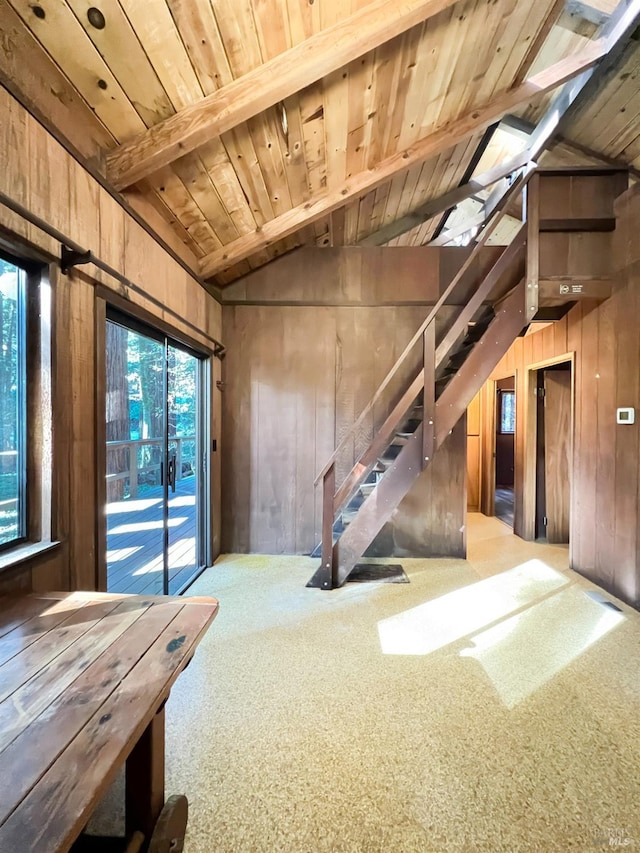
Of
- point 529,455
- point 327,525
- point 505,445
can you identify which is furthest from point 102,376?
point 505,445

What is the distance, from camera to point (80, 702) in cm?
85

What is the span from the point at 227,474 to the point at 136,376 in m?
1.37

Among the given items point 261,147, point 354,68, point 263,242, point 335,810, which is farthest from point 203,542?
point 354,68

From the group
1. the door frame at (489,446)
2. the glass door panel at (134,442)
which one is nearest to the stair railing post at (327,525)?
the glass door panel at (134,442)

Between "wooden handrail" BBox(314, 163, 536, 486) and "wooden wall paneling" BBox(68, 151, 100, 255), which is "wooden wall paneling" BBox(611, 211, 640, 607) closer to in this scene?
"wooden handrail" BBox(314, 163, 536, 486)

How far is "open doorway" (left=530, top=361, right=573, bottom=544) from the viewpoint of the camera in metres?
4.00

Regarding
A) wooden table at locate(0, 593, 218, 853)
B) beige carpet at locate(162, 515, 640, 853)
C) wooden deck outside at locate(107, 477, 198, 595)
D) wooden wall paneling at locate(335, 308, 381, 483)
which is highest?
wooden wall paneling at locate(335, 308, 381, 483)

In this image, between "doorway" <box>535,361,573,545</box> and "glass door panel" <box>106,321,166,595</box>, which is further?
"doorway" <box>535,361,573,545</box>

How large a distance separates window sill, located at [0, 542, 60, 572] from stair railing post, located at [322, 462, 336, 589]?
1.80 m

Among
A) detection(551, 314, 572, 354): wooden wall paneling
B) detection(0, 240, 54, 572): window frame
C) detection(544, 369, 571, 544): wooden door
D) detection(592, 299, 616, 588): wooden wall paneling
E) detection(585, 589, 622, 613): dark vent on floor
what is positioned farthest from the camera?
detection(544, 369, 571, 544): wooden door

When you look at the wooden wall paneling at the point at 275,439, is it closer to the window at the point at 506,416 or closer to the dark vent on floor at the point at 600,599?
the dark vent on floor at the point at 600,599

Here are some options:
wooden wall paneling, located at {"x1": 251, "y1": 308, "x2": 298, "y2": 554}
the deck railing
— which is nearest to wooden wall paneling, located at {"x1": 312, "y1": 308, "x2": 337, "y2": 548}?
wooden wall paneling, located at {"x1": 251, "y1": 308, "x2": 298, "y2": 554}

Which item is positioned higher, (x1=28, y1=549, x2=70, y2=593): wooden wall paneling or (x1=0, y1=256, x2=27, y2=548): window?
(x1=0, y1=256, x2=27, y2=548): window

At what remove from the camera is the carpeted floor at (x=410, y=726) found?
3.95 ft
